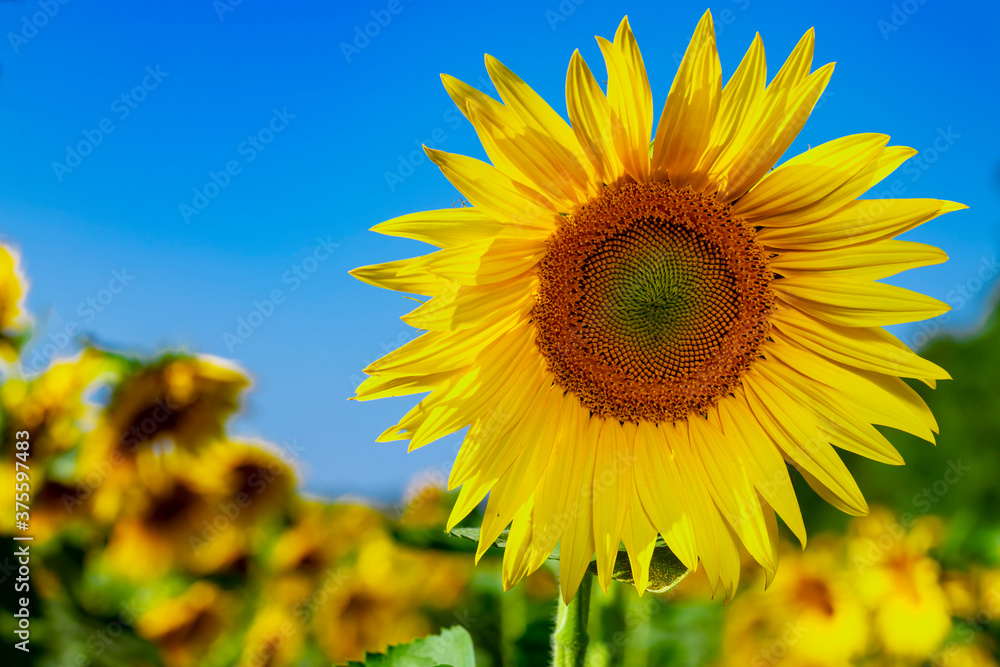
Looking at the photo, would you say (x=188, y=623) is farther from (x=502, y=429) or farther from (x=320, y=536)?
(x=502, y=429)

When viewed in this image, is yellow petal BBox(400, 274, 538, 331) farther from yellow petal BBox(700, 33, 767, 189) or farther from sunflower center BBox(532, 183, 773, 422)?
yellow petal BBox(700, 33, 767, 189)

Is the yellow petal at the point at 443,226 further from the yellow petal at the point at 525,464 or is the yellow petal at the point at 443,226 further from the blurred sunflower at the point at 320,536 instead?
the blurred sunflower at the point at 320,536

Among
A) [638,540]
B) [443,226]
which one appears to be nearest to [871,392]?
[638,540]

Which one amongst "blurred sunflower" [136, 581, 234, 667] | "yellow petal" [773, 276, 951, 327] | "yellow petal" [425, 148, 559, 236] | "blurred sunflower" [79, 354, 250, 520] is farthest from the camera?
"blurred sunflower" [136, 581, 234, 667]

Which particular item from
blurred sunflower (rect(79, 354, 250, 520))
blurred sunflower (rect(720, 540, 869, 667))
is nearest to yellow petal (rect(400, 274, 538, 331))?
blurred sunflower (rect(79, 354, 250, 520))

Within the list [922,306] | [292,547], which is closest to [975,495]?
[292,547]

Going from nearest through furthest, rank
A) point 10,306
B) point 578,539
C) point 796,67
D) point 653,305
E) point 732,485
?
point 796,67, point 578,539, point 732,485, point 653,305, point 10,306
